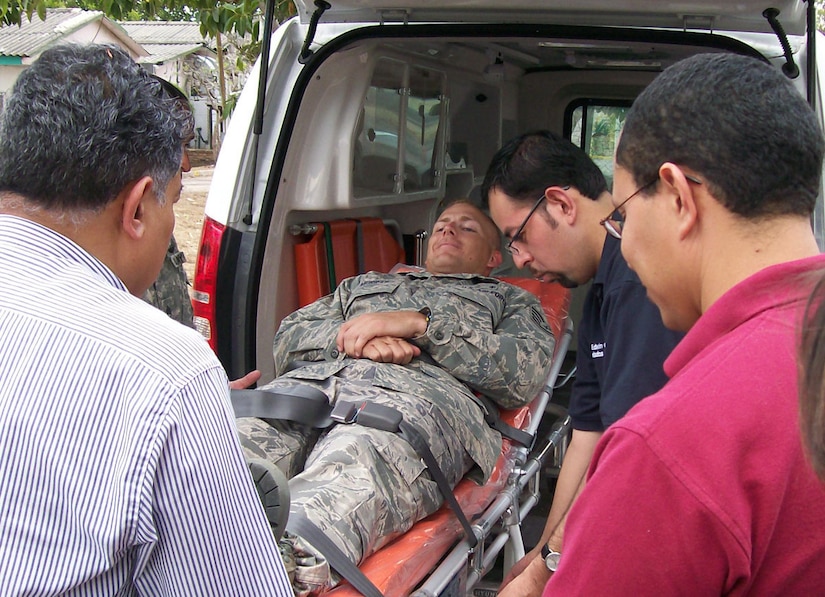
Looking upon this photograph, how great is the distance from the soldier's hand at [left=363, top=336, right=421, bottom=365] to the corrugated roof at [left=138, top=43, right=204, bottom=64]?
A: 100 ft

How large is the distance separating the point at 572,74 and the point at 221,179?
2863 mm

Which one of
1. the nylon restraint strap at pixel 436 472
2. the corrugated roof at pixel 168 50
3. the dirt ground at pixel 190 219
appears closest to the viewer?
the nylon restraint strap at pixel 436 472

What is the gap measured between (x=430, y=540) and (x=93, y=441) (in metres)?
1.39

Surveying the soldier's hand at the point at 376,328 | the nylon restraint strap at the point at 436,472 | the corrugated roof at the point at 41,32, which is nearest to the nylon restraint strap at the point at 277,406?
the nylon restraint strap at the point at 436,472

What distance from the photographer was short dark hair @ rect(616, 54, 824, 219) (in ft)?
3.64

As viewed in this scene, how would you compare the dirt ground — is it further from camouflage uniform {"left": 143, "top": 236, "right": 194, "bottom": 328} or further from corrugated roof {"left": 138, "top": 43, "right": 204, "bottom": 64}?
corrugated roof {"left": 138, "top": 43, "right": 204, "bottom": 64}

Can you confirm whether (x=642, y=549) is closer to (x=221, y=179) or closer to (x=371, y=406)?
(x=371, y=406)

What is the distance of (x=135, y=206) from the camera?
46.7 inches

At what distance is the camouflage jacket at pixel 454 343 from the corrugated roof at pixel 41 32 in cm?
2490

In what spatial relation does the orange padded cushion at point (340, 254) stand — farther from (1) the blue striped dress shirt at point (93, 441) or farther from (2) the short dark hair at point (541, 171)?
(1) the blue striped dress shirt at point (93, 441)

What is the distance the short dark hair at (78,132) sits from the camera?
113 cm

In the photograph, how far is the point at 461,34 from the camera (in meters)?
3.04

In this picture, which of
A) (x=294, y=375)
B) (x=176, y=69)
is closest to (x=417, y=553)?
(x=294, y=375)

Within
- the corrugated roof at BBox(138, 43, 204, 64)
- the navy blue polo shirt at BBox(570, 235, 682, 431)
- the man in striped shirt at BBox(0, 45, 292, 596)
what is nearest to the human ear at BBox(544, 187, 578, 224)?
the navy blue polo shirt at BBox(570, 235, 682, 431)
